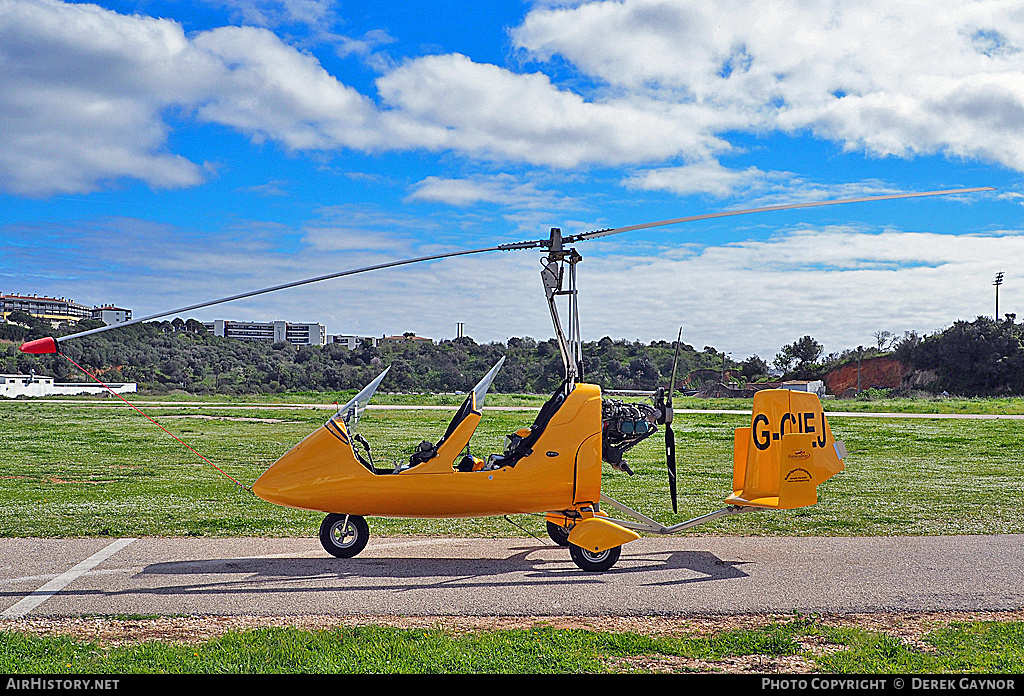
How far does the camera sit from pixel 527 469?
6969 mm

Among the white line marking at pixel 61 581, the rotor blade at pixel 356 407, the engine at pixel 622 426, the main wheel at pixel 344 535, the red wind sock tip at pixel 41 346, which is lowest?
the white line marking at pixel 61 581

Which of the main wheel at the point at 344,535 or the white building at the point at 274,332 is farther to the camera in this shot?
the white building at the point at 274,332

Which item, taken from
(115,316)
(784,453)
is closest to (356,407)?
(784,453)

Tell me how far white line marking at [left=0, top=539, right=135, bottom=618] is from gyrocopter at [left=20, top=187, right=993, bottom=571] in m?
1.51

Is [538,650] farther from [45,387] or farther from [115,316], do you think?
[45,387]

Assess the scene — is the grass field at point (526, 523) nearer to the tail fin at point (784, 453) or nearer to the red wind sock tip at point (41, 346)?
the tail fin at point (784, 453)

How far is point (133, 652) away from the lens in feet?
14.9

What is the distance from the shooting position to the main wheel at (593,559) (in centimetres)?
670

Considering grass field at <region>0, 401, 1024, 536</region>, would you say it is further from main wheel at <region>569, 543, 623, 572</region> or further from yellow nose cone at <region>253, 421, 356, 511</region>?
main wheel at <region>569, 543, 623, 572</region>

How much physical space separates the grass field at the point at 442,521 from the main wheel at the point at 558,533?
59cm

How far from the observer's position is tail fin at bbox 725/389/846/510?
736 centimetres

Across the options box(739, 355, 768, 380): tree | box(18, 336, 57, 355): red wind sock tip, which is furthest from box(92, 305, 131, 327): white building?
box(739, 355, 768, 380): tree

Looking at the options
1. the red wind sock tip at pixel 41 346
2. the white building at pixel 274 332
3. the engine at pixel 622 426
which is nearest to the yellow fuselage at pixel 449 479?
the engine at pixel 622 426
